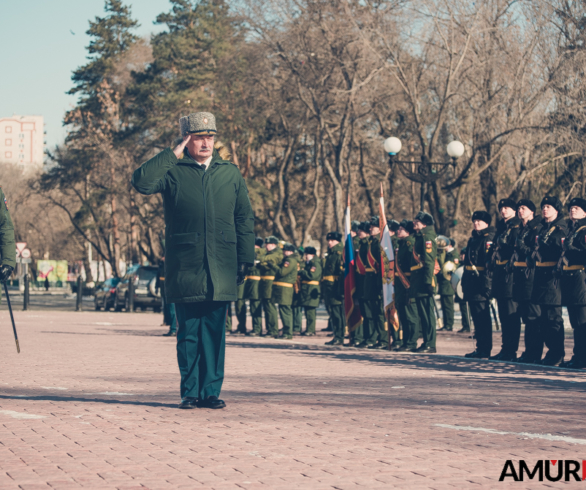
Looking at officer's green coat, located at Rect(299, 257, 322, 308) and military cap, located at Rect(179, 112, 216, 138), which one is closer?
military cap, located at Rect(179, 112, 216, 138)

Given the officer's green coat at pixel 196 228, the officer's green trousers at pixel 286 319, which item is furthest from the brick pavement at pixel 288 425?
the officer's green trousers at pixel 286 319

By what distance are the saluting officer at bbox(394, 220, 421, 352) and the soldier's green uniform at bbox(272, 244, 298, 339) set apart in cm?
399

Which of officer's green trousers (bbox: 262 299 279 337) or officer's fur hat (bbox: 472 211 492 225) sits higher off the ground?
officer's fur hat (bbox: 472 211 492 225)

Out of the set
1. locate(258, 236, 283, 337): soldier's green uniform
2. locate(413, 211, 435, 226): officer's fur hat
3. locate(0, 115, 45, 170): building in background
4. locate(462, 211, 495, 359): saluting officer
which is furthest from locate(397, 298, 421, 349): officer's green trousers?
locate(0, 115, 45, 170): building in background

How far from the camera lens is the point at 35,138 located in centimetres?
19812

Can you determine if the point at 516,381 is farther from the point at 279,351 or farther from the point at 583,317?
the point at 279,351

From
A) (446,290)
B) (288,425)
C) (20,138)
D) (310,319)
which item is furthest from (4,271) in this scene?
Result: (20,138)

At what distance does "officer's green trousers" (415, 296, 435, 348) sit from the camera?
14.4m

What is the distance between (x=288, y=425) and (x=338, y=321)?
34.6 feet

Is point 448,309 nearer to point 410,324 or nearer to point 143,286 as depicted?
point 410,324

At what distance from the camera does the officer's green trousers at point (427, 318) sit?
567 inches

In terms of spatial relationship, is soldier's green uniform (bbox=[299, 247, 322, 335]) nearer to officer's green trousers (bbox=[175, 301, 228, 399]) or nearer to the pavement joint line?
officer's green trousers (bbox=[175, 301, 228, 399])

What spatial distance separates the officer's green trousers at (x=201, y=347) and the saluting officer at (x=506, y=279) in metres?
6.29

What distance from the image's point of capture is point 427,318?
14477mm
